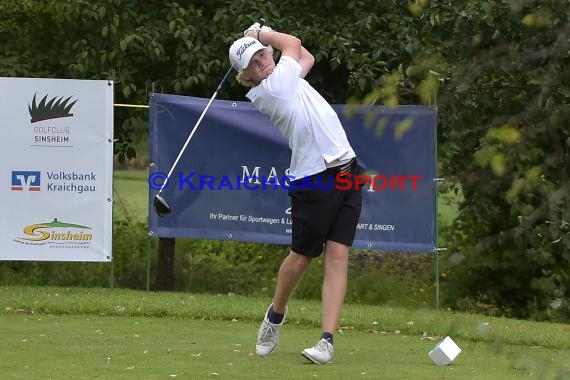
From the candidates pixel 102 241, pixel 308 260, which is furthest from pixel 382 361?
pixel 102 241

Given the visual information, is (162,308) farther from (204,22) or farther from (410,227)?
(204,22)

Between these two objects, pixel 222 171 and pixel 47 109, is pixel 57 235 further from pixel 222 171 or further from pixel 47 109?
pixel 222 171

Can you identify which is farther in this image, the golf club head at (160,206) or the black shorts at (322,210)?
the golf club head at (160,206)

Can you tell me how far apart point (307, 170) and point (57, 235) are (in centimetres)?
417

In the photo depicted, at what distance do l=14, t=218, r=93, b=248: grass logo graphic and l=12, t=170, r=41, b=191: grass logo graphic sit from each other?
1.05 ft

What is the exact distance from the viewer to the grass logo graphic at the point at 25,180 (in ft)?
32.0

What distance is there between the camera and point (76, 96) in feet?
32.3

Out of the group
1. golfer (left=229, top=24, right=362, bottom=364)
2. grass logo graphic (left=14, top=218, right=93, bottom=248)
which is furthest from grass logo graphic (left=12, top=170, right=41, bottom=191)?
golfer (left=229, top=24, right=362, bottom=364)

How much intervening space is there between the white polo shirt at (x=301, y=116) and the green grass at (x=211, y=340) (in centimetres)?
95

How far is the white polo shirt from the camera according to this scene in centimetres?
610

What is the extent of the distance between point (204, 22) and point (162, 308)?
3.38 meters

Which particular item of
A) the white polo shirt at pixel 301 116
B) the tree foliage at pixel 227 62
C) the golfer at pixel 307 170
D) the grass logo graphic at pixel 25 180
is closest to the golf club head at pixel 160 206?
the grass logo graphic at pixel 25 180

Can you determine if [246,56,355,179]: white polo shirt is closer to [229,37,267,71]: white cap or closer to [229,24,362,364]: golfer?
[229,24,362,364]: golfer

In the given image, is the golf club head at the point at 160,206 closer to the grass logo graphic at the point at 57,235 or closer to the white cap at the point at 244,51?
the grass logo graphic at the point at 57,235
